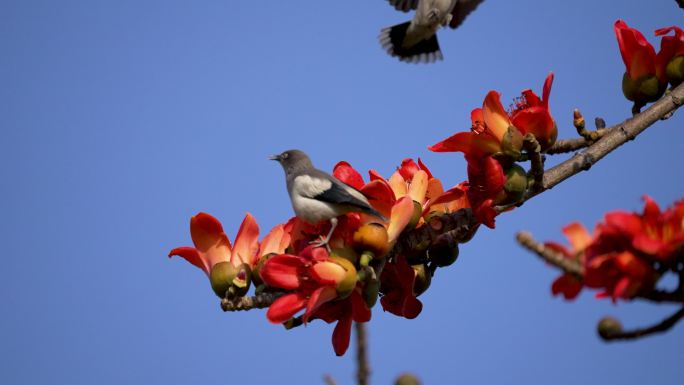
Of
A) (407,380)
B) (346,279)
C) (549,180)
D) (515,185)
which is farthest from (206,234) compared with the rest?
(407,380)

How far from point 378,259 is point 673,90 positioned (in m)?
1.32

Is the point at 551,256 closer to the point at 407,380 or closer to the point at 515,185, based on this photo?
the point at 407,380

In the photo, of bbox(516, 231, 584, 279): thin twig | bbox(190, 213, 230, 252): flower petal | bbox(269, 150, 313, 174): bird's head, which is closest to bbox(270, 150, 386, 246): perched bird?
bbox(269, 150, 313, 174): bird's head

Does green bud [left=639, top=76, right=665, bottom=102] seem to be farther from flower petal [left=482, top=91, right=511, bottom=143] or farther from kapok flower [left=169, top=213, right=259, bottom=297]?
kapok flower [left=169, top=213, right=259, bottom=297]

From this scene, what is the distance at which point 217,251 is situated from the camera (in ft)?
11.1

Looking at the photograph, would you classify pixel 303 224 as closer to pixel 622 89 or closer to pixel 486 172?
pixel 486 172

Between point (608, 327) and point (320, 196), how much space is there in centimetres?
217

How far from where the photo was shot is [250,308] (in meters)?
3.16

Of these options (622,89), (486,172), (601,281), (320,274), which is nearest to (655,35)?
(622,89)

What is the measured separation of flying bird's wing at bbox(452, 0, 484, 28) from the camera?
9.91 metres

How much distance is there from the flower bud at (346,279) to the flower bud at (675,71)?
1512 millimetres

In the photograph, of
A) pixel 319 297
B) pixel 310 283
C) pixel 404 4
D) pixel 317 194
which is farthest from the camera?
pixel 404 4

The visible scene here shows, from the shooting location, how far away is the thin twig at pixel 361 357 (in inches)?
70.6

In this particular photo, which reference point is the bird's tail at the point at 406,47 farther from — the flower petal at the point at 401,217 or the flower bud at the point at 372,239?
the flower bud at the point at 372,239
